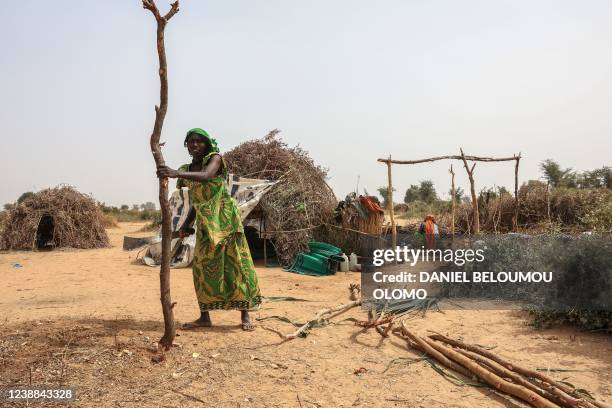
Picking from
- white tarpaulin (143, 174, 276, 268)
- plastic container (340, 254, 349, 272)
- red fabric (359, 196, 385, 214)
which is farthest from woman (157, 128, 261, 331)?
red fabric (359, 196, 385, 214)

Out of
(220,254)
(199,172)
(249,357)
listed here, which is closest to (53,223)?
(220,254)

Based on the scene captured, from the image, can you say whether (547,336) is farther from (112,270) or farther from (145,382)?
(112,270)

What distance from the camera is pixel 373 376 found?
3.34m

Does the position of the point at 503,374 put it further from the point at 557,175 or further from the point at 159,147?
the point at 557,175

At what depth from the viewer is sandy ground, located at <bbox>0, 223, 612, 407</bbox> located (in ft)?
9.60

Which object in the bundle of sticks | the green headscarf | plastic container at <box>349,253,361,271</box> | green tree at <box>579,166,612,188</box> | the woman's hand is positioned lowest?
the bundle of sticks

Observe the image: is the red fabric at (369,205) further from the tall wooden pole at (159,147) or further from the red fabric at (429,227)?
the tall wooden pole at (159,147)

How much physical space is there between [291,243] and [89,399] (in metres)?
6.10

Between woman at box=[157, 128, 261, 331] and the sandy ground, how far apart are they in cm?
30

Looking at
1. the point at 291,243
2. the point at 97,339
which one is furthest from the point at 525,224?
the point at 97,339

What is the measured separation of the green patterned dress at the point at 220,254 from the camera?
157 inches

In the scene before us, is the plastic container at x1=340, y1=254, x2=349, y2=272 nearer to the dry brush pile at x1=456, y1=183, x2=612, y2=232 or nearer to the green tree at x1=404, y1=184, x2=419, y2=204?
the dry brush pile at x1=456, y1=183, x2=612, y2=232

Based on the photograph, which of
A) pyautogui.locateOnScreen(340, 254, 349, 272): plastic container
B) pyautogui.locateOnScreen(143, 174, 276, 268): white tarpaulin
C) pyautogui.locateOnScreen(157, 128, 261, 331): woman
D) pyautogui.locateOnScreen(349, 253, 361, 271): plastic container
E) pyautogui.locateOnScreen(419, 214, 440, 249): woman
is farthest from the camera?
pyautogui.locateOnScreen(419, 214, 440, 249): woman

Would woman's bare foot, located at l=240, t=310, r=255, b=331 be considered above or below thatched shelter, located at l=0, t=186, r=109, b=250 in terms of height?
below
